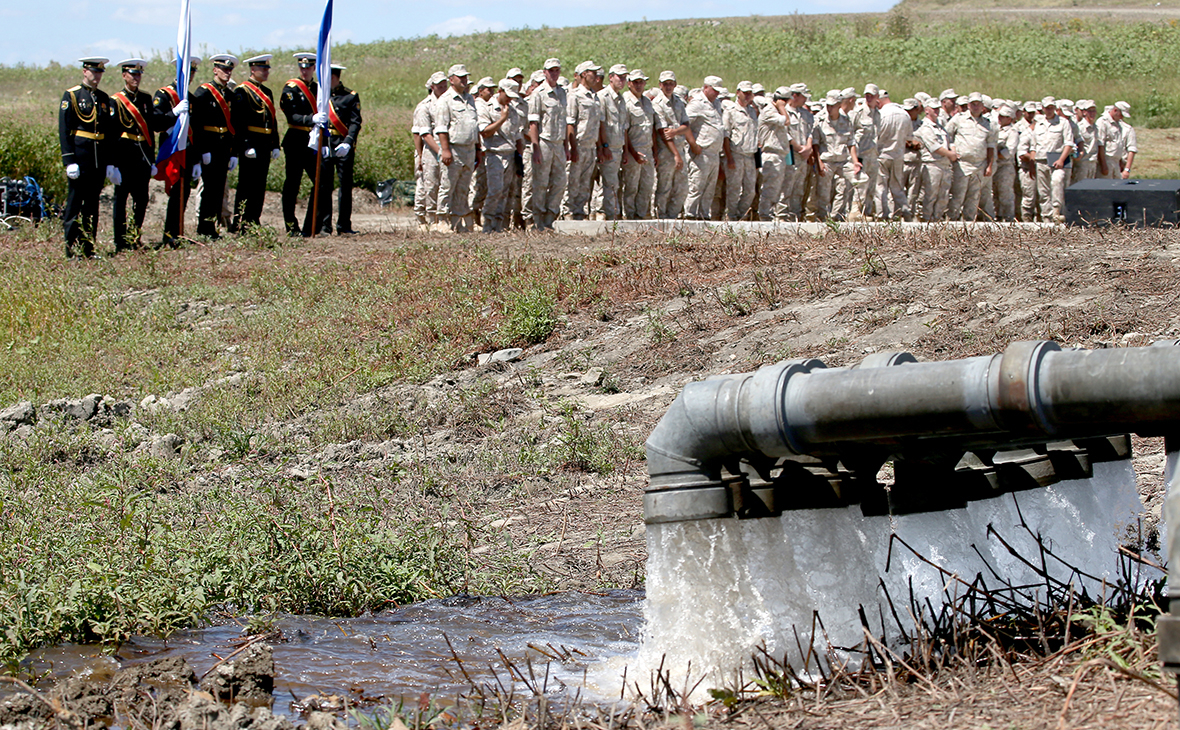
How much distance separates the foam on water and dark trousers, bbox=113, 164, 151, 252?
10.2 meters

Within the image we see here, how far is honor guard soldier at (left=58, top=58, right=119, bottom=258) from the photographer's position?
39.0 feet

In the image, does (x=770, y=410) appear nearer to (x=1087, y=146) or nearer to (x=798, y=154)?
(x=798, y=154)

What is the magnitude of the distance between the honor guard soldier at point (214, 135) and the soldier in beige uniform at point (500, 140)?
2752mm

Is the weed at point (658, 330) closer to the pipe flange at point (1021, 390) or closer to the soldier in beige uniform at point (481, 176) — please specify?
the pipe flange at point (1021, 390)

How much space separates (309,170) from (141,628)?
33.8 feet

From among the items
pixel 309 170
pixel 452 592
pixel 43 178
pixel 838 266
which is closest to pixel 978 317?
pixel 838 266

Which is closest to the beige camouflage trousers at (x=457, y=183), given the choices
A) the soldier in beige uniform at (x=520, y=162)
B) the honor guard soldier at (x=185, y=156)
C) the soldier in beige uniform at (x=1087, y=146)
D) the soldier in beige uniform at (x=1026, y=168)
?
the soldier in beige uniform at (x=520, y=162)

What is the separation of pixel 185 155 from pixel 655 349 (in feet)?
23.1

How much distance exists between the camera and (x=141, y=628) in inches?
168

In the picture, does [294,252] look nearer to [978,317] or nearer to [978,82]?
[978,317]

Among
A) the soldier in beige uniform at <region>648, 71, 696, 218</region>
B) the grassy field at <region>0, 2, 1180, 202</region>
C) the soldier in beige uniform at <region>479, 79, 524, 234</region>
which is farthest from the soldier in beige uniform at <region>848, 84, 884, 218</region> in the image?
the grassy field at <region>0, 2, 1180, 202</region>

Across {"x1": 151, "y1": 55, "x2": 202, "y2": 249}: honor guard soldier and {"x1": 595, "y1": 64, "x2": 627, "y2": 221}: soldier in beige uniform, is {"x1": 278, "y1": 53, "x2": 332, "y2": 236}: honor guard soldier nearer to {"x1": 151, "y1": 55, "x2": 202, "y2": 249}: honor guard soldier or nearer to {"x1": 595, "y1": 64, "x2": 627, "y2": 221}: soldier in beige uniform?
{"x1": 151, "y1": 55, "x2": 202, "y2": 249}: honor guard soldier

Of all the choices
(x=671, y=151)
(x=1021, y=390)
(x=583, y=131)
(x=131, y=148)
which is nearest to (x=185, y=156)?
(x=131, y=148)

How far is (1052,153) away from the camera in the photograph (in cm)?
1745
